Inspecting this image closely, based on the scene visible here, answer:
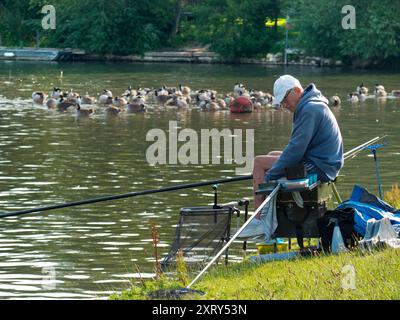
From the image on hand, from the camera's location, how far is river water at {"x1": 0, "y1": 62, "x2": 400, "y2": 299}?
50.2 ft

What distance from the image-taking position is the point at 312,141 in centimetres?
1178

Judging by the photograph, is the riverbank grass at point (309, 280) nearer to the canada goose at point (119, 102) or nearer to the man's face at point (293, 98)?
the man's face at point (293, 98)

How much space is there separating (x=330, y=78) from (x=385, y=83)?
409cm

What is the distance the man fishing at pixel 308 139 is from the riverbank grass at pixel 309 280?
0.69 metres

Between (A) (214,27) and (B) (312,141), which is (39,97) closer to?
(B) (312,141)

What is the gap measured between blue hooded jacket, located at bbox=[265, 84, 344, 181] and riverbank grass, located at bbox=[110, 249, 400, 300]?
97cm

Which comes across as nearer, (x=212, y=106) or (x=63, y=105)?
(x=212, y=106)

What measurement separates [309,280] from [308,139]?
1.91 meters

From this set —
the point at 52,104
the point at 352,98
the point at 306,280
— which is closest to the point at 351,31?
the point at 352,98

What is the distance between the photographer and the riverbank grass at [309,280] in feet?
31.8

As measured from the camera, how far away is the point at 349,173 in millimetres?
24344

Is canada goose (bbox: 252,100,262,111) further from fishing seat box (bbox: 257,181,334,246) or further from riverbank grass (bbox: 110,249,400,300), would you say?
riverbank grass (bbox: 110,249,400,300)

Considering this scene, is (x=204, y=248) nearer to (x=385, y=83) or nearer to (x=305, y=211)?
(x=305, y=211)
